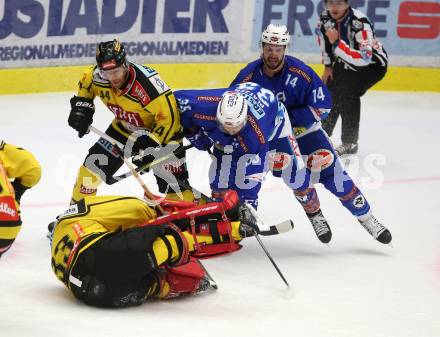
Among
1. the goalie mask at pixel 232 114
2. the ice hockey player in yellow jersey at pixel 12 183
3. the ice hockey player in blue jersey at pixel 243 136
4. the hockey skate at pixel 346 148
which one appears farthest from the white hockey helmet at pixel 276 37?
the hockey skate at pixel 346 148

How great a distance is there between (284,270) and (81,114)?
134 cm

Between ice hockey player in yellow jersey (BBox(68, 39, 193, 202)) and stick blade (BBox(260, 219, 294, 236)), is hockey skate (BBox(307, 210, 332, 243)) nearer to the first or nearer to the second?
ice hockey player in yellow jersey (BBox(68, 39, 193, 202))

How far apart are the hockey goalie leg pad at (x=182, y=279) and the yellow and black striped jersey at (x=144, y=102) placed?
0.89 meters

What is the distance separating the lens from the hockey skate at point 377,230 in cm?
529

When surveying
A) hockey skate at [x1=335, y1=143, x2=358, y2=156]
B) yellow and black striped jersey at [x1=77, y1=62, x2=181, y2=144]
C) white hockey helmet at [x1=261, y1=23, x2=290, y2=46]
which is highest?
white hockey helmet at [x1=261, y1=23, x2=290, y2=46]

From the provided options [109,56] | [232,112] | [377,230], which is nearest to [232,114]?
[232,112]

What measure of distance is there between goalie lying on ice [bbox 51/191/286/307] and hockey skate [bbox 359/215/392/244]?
1.33m

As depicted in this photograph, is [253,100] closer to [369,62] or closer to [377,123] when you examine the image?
[369,62]

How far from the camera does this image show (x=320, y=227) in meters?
5.36

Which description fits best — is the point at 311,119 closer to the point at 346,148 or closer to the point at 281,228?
the point at 281,228

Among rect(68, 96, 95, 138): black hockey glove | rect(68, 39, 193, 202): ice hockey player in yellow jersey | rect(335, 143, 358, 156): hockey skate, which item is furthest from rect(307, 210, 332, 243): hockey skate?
rect(335, 143, 358, 156): hockey skate

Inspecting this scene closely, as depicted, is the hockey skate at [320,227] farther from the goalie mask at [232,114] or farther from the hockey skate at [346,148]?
the hockey skate at [346,148]

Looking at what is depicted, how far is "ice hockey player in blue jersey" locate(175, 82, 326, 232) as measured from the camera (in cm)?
461

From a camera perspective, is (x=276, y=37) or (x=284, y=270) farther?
(x=276, y=37)
